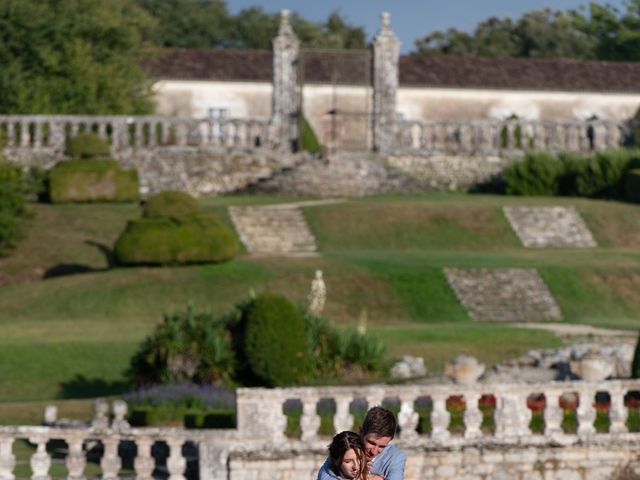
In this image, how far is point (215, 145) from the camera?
64500 millimetres

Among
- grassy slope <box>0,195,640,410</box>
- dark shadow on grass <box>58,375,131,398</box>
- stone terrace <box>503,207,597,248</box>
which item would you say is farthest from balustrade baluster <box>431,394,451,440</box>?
stone terrace <box>503,207,597,248</box>

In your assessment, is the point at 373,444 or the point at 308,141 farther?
the point at 308,141

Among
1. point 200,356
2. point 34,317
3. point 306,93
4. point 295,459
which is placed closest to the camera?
point 295,459

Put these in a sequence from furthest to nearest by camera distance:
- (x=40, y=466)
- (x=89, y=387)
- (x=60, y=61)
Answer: (x=60, y=61), (x=89, y=387), (x=40, y=466)

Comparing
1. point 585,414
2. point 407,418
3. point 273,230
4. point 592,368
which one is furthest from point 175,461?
point 273,230

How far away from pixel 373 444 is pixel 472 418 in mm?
12547

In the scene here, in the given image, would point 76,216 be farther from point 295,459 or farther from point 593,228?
point 295,459

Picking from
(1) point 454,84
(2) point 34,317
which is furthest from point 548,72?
(2) point 34,317

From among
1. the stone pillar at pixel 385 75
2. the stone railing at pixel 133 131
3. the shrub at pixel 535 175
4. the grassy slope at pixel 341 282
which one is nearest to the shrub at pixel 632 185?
the grassy slope at pixel 341 282

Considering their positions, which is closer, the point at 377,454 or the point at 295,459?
the point at 377,454

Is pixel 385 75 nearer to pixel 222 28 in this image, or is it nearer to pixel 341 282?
pixel 341 282

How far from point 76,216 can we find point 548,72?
109 feet

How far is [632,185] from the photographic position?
6175cm

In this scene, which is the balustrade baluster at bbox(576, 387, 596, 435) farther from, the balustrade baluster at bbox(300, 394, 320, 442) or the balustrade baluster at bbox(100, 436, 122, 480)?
the balustrade baluster at bbox(100, 436, 122, 480)
